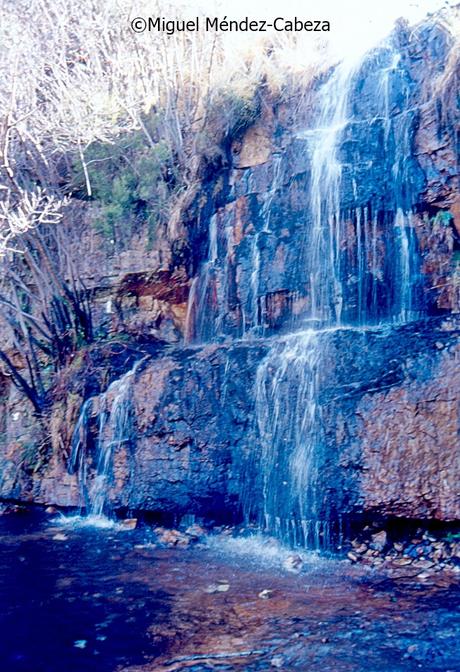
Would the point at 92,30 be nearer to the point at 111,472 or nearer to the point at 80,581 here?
the point at 111,472

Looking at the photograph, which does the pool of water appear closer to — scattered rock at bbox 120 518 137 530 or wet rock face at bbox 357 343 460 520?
wet rock face at bbox 357 343 460 520

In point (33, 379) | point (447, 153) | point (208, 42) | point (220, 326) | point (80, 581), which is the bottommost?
point (80, 581)

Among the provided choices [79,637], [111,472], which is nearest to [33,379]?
[111,472]

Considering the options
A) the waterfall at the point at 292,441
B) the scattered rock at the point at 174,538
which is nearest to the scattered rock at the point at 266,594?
the waterfall at the point at 292,441

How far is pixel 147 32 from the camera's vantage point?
12094 mm

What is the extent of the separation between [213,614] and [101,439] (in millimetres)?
4205

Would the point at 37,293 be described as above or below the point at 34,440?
above

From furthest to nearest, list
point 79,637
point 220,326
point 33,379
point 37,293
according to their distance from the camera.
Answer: point 37,293 → point 33,379 → point 220,326 → point 79,637

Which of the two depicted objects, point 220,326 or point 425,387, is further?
point 220,326

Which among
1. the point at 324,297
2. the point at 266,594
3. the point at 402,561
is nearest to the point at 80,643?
the point at 266,594

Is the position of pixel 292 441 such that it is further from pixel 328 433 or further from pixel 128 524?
pixel 128 524

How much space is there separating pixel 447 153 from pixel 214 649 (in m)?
6.83
